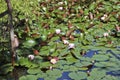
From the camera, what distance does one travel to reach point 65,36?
20.0 ft

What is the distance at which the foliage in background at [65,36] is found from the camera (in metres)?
5.10

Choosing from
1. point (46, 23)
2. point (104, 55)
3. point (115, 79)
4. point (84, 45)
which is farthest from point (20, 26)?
point (115, 79)

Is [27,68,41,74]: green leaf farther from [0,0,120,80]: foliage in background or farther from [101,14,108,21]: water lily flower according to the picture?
[101,14,108,21]: water lily flower

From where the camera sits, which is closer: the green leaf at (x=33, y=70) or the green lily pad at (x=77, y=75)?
the green lily pad at (x=77, y=75)

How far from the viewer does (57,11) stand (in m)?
7.26

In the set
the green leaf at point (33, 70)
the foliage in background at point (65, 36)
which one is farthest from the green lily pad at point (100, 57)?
the green leaf at point (33, 70)

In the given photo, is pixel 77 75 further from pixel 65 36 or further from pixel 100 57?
pixel 65 36

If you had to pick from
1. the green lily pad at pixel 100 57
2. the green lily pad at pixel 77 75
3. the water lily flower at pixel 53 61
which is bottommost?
the green lily pad at pixel 77 75

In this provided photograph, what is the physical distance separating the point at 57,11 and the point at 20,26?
3.48ft

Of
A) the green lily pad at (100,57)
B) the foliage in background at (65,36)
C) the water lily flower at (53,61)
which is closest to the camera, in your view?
the foliage in background at (65,36)

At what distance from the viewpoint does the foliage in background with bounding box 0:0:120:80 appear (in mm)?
5102

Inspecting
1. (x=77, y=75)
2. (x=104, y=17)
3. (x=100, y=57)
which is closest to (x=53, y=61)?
(x=77, y=75)

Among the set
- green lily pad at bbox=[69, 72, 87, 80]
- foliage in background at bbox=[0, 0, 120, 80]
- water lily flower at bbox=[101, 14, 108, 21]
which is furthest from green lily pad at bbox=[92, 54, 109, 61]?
water lily flower at bbox=[101, 14, 108, 21]

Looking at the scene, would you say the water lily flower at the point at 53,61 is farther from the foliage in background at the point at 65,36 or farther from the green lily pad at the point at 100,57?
the green lily pad at the point at 100,57
